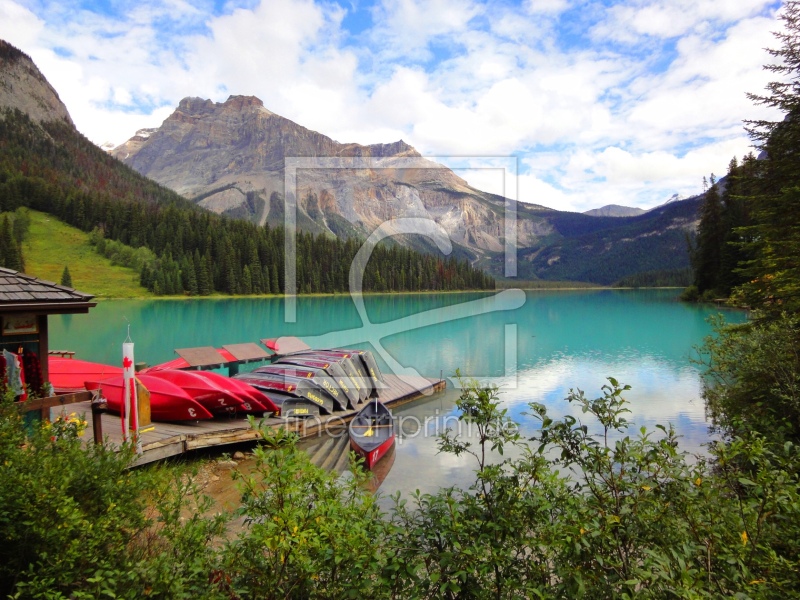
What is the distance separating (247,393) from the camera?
48.6ft

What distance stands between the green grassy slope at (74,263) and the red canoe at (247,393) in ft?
287

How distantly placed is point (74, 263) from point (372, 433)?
108108 mm

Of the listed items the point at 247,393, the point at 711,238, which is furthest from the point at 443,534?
the point at 711,238

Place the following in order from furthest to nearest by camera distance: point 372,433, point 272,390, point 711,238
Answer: point 711,238 < point 272,390 < point 372,433

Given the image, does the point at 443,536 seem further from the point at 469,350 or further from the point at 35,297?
the point at 469,350

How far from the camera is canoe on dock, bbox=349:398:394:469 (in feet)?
42.2

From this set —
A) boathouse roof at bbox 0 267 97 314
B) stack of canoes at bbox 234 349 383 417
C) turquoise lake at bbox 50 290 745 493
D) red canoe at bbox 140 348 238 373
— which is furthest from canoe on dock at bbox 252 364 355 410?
boathouse roof at bbox 0 267 97 314

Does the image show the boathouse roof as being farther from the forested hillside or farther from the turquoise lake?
the forested hillside

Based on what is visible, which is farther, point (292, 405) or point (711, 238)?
point (711, 238)

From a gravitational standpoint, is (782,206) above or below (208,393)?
above

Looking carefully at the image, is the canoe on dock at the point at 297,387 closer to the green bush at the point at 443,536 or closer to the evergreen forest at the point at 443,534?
the evergreen forest at the point at 443,534

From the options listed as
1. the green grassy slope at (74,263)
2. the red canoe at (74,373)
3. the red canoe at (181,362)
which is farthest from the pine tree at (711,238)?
the green grassy slope at (74,263)

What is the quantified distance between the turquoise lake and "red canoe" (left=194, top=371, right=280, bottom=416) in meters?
Result: 4.59

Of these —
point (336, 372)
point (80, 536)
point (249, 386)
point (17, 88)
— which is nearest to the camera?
point (80, 536)
